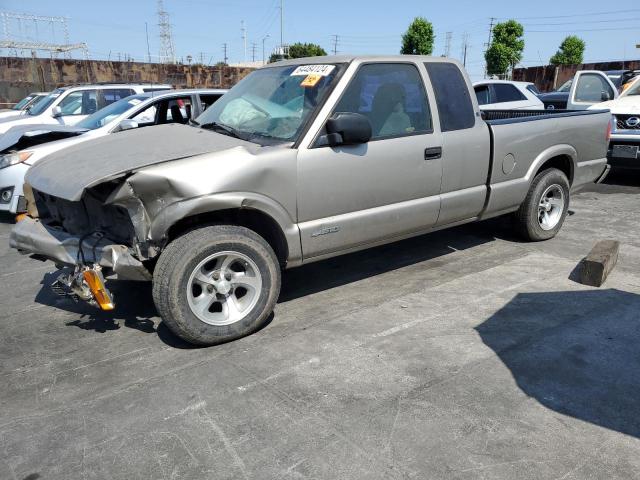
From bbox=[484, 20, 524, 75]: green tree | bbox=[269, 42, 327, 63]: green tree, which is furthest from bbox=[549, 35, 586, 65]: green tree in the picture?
bbox=[269, 42, 327, 63]: green tree

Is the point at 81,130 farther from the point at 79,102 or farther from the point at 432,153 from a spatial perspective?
the point at 432,153

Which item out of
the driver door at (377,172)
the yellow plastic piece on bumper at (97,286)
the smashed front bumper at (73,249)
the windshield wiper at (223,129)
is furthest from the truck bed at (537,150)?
the yellow plastic piece on bumper at (97,286)

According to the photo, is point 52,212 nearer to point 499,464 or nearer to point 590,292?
point 499,464

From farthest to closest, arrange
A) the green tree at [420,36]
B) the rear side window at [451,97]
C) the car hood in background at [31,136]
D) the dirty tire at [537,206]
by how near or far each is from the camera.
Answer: the green tree at [420,36]
the car hood in background at [31,136]
the dirty tire at [537,206]
the rear side window at [451,97]

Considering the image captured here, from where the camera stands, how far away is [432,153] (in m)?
4.59

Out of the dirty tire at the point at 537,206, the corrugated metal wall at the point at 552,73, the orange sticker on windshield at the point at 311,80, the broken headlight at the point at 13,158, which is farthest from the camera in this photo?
the corrugated metal wall at the point at 552,73

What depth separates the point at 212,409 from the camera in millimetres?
2979

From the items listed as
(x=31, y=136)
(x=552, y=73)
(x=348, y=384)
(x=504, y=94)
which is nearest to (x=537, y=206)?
(x=348, y=384)

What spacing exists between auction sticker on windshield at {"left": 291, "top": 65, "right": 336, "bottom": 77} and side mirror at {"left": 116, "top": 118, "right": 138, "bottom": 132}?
378 centimetres

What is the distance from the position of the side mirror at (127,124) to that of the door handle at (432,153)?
4.59m

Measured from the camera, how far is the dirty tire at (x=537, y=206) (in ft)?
18.8

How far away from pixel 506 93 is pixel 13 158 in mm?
9206

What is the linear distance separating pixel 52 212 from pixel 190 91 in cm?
452

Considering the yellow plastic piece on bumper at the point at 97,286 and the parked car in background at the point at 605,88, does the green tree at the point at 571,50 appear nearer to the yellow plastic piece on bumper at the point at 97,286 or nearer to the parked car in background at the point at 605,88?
the parked car in background at the point at 605,88
